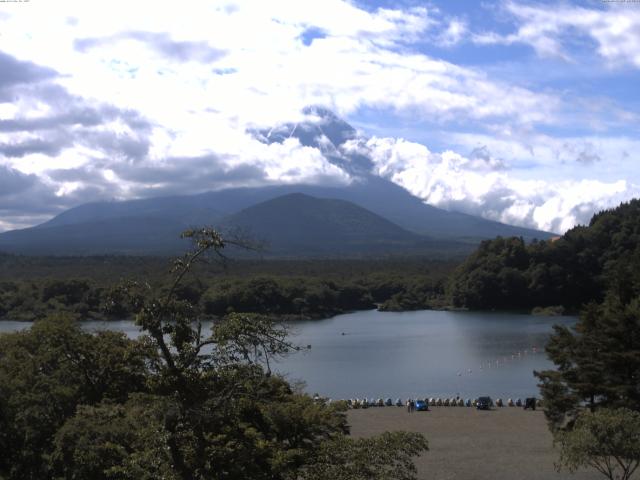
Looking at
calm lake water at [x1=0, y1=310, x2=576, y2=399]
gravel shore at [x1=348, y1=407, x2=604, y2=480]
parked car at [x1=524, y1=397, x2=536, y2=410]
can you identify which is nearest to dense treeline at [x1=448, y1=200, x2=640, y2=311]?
calm lake water at [x1=0, y1=310, x2=576, y2=399]

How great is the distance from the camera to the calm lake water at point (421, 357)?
2831cm

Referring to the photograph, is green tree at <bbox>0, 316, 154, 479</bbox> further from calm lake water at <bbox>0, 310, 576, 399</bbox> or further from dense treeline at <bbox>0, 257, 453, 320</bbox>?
dense treeline at <bbox>0, 257, 453, 320</bbox>

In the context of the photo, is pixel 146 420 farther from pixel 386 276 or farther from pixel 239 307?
pixel 386 276

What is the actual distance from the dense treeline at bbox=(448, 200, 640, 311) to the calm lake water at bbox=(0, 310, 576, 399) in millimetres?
7194

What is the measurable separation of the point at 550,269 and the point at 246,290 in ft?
75.6

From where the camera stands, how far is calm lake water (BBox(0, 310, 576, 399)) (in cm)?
2831

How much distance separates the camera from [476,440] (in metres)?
18.1

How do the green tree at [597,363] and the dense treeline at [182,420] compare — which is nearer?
the dense treeline at [182,420]

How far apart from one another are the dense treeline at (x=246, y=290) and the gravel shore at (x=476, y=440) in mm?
25322

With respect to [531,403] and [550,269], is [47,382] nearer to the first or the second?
[531,403]

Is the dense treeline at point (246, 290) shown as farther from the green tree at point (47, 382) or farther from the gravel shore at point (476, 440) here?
the green tree at point (47, 382)

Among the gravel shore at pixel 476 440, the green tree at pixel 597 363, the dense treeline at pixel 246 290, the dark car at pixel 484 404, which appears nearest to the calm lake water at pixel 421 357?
the dark car at pixel 484 404

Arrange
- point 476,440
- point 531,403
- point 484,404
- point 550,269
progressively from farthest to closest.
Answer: point 550,269 < point 484,404 < point 531,403 < point 476,440

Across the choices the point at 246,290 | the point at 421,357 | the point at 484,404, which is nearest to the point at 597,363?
the point at 484,404
